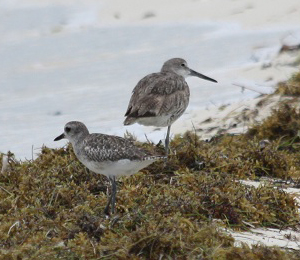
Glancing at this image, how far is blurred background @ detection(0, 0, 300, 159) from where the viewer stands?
1166cm

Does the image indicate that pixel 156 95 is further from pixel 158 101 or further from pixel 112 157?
pixel 112 157

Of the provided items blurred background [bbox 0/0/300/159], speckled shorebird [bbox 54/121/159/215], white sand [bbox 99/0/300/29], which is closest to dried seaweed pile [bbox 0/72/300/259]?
speckled shorebird [bbox 54/121/159/215]

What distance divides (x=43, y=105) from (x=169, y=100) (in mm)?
2912

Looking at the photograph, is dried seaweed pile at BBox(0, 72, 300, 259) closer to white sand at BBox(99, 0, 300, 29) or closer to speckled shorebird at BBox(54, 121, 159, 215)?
speckled shorebird at BBox(54, 121, 159, 215)

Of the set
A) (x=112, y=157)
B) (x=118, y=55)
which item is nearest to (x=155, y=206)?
(x=112, y=157)

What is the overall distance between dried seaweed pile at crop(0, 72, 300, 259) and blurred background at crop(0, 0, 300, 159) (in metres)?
2.03

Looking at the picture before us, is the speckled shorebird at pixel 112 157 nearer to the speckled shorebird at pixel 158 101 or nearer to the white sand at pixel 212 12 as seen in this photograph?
the speckled shorebird at pixel 158 101

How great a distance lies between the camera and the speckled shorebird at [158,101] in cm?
930

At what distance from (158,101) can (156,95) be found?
107 mm

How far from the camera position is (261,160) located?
9.06 m

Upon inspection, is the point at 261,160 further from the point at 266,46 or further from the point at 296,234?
the point at 266,46

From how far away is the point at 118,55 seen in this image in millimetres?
13688

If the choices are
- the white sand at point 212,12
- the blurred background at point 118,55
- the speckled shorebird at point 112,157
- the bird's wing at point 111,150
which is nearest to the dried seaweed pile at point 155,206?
the speckled shorebird at point 112,157

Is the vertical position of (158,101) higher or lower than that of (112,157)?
higher
